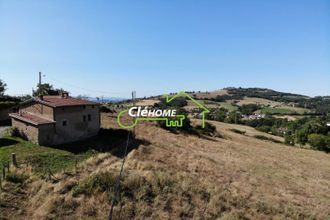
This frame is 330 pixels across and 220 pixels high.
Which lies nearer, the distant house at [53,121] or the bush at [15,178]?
the bush at [15,178]

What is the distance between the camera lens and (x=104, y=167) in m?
17.3

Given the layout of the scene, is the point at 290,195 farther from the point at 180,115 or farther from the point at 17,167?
the point at 180,115

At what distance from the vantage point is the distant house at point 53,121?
2177 centimetres

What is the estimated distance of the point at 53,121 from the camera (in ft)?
73.4

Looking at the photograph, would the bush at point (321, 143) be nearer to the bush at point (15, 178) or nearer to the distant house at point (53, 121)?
the distant house at point (53, 121)

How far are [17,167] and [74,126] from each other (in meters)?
9.09

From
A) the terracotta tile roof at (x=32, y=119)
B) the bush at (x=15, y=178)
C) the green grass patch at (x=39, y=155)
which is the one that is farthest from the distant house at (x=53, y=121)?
the bush at (x=15, y=178)

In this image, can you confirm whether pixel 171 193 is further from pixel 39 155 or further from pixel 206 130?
pixel 206 130

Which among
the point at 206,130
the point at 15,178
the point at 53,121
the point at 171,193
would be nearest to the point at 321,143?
the point at 206,130

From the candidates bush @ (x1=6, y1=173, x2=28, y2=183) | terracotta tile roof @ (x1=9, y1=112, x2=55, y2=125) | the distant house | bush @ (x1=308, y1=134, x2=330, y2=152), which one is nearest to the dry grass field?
bush @ (x1=6, y1=173, x2=28, y2=183)

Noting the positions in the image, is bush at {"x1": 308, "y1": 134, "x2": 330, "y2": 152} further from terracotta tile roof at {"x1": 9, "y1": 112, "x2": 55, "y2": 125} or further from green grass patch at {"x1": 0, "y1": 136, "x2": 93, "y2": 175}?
terracotta tile roof at {"x1": 9, "y1": 112, "x2": 55, "y2": 125}

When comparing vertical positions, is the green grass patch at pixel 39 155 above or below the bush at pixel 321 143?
above

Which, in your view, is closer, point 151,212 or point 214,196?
point 151,212

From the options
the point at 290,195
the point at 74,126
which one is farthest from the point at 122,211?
the point at 74,126
